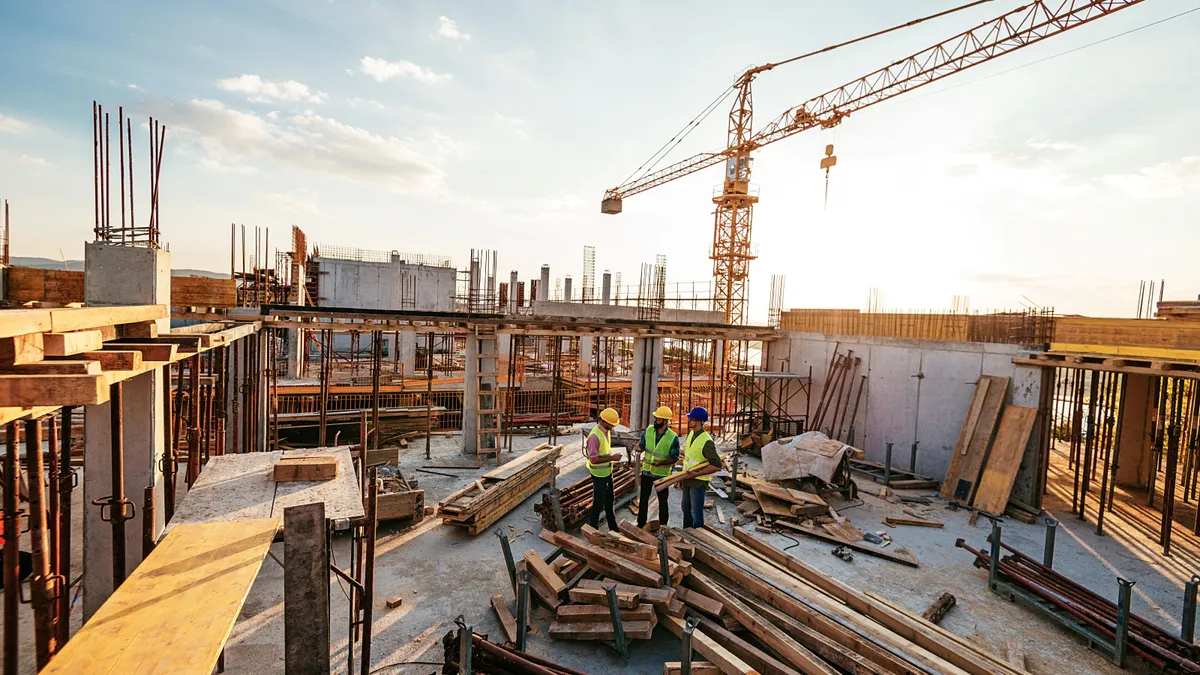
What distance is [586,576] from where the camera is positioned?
6.80 m

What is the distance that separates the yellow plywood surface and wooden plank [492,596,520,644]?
9.96 feet

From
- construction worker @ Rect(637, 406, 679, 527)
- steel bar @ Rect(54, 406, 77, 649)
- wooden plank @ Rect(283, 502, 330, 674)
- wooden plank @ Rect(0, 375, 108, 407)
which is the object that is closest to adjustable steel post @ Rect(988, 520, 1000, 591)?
construction worker @ Rect(637, 406, 679, 527)

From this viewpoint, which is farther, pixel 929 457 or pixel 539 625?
pixel 929 457

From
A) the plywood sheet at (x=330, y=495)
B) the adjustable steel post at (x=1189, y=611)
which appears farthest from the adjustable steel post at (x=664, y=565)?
the adjustable steel post at (x=1189, y=611)

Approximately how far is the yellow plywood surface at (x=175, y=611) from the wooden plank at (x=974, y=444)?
1305cm

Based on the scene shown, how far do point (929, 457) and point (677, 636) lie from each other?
10.2 m

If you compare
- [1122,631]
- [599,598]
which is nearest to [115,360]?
[599,598]

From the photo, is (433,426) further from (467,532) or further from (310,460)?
(310,460)

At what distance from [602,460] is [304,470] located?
13.1 feet

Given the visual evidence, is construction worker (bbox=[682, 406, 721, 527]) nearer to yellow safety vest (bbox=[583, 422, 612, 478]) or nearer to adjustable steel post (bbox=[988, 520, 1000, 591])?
yellow safety vest (bbox=[583, 422, 612, 478])

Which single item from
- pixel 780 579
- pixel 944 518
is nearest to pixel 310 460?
pixel 780 579

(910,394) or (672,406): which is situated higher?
(910,394)

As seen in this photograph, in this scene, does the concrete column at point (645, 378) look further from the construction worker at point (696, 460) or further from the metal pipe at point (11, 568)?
the metal pipe at point (11, 568)

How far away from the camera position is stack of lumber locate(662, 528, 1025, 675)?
5023 mm
